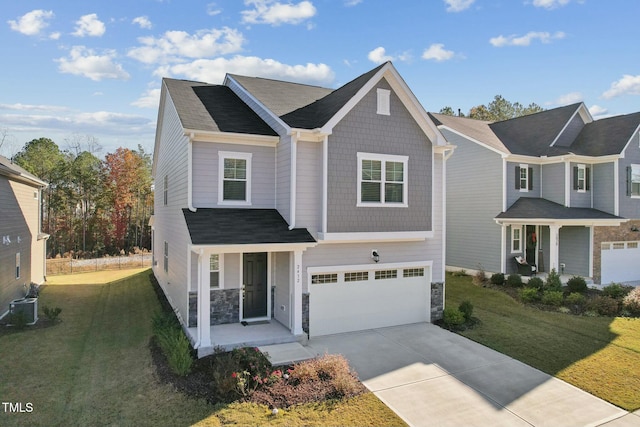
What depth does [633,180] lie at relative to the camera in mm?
20391

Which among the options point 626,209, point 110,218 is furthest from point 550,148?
point 110,218

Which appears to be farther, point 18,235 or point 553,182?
point 553,182

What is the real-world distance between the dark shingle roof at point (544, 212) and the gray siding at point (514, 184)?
0.25 metres

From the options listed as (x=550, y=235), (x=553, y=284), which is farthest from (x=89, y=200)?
(x=553, y=284)

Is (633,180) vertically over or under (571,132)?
under

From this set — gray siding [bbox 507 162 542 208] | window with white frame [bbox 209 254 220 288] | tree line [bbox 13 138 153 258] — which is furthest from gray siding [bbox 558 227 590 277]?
tree line [bbox 13 138 153 258]

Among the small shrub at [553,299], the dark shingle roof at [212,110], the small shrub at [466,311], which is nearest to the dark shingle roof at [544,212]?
the small shrub at [553,299]

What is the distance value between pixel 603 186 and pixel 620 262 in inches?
157

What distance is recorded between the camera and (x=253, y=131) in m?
11.9

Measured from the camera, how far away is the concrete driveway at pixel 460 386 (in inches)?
275

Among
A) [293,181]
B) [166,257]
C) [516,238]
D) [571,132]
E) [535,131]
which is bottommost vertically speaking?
[166,257]

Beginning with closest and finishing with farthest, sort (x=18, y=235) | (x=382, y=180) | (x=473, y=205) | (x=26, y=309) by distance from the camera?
(x=382, y=180), (x=26, y=309), (x=18, y=235), (x=473, y=205)

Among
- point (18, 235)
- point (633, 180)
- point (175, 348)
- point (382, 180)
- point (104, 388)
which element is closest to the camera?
point (104, 388)

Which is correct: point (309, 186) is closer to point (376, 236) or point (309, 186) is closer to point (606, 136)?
point (376, 236)
